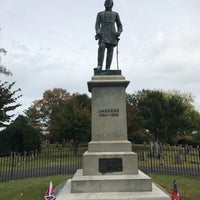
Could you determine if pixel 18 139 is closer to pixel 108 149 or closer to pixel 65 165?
pixel 65 165

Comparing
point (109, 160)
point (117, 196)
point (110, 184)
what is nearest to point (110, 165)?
point (109, 160)

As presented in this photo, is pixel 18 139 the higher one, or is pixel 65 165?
pixel 18 139

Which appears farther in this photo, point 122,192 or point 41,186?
point 41,186

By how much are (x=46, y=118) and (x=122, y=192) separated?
173 ft

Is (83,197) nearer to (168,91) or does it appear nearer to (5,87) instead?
(5,87)

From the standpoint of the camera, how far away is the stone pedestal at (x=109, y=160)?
22.2 feet

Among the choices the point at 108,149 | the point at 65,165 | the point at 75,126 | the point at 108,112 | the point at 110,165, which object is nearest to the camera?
the point at 110,165

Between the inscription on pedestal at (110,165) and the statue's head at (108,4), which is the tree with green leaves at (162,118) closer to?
the statue's head at (108,4)

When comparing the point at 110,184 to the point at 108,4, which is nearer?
the point at 110,184

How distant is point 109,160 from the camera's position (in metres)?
7.52

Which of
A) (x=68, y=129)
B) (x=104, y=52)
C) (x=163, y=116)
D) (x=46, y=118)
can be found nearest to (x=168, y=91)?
(x=163, y=116)

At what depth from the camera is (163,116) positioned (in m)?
38.6

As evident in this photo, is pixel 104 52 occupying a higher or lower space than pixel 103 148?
higher

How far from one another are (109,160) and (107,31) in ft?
14.8
